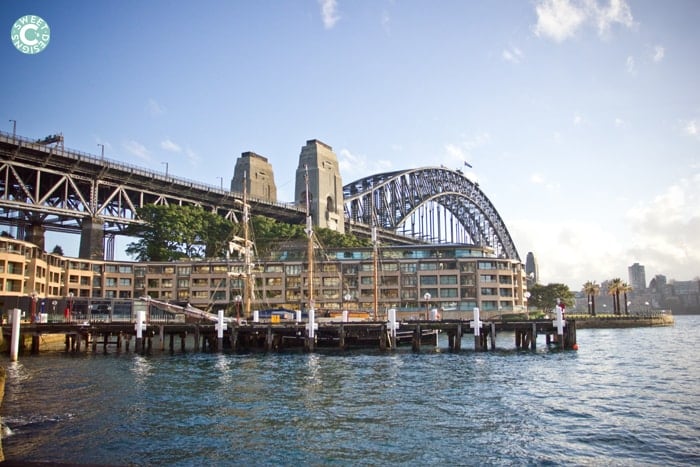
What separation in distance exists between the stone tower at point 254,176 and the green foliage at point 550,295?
94365 mm

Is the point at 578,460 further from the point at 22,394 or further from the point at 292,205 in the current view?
the point at 292,205

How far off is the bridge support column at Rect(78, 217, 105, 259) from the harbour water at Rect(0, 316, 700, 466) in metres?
78.0

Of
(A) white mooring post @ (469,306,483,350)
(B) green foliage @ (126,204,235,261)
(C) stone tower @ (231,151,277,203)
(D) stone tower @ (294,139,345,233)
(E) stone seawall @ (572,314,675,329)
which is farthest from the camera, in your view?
(C) stone tower @ (231,151,277,203)

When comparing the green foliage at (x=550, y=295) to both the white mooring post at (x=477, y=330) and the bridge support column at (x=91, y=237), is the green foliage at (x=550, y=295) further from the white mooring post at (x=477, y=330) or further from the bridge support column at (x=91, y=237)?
the bridge support column at (x=91, y=237)

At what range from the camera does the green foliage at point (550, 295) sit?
624 ft

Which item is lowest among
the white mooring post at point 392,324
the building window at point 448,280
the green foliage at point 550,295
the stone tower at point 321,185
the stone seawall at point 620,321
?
the stone seawall at point 620,321

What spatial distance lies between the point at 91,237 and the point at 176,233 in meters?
18.9

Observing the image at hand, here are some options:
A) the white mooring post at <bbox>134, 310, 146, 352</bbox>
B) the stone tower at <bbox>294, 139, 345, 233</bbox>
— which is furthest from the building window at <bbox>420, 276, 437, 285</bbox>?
the white mooring post at <bbox>134, 310, 146, 352</bbox>

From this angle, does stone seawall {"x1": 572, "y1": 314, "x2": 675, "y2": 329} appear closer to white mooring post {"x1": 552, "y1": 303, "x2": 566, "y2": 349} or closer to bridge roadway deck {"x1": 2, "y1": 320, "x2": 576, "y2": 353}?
bridge roadway deck {"x1": 2, "y1": 320, "x2": 576, "y2": 353}

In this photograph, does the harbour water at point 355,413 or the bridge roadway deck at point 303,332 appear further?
the bridge roadway deck at point 303,332

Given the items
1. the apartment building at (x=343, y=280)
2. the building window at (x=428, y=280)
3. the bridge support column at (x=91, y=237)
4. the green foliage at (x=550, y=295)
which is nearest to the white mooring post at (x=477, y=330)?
the apartment building at (x=343, y=280)

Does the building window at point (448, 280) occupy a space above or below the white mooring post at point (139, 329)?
above

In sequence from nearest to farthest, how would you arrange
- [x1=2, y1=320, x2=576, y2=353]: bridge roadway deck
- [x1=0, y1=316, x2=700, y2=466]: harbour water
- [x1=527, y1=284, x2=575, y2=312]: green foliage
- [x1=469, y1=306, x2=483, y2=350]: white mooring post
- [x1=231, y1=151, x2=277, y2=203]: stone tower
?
[x1=0, y1=316, x2=700, y2=466]: harbour water → [x1=469, y1=306, x2=483, y2=350]: white mooring post → [x1=2, y1=320, x2=576, y2=353]: bridge roadway deck → [x1=231, y1=151, x2=277, y2=203]: stone tower → [x1=527, y1=284, x2=575, y2=312]: green foliage

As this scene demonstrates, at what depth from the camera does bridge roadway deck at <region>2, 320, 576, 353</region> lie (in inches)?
2916
